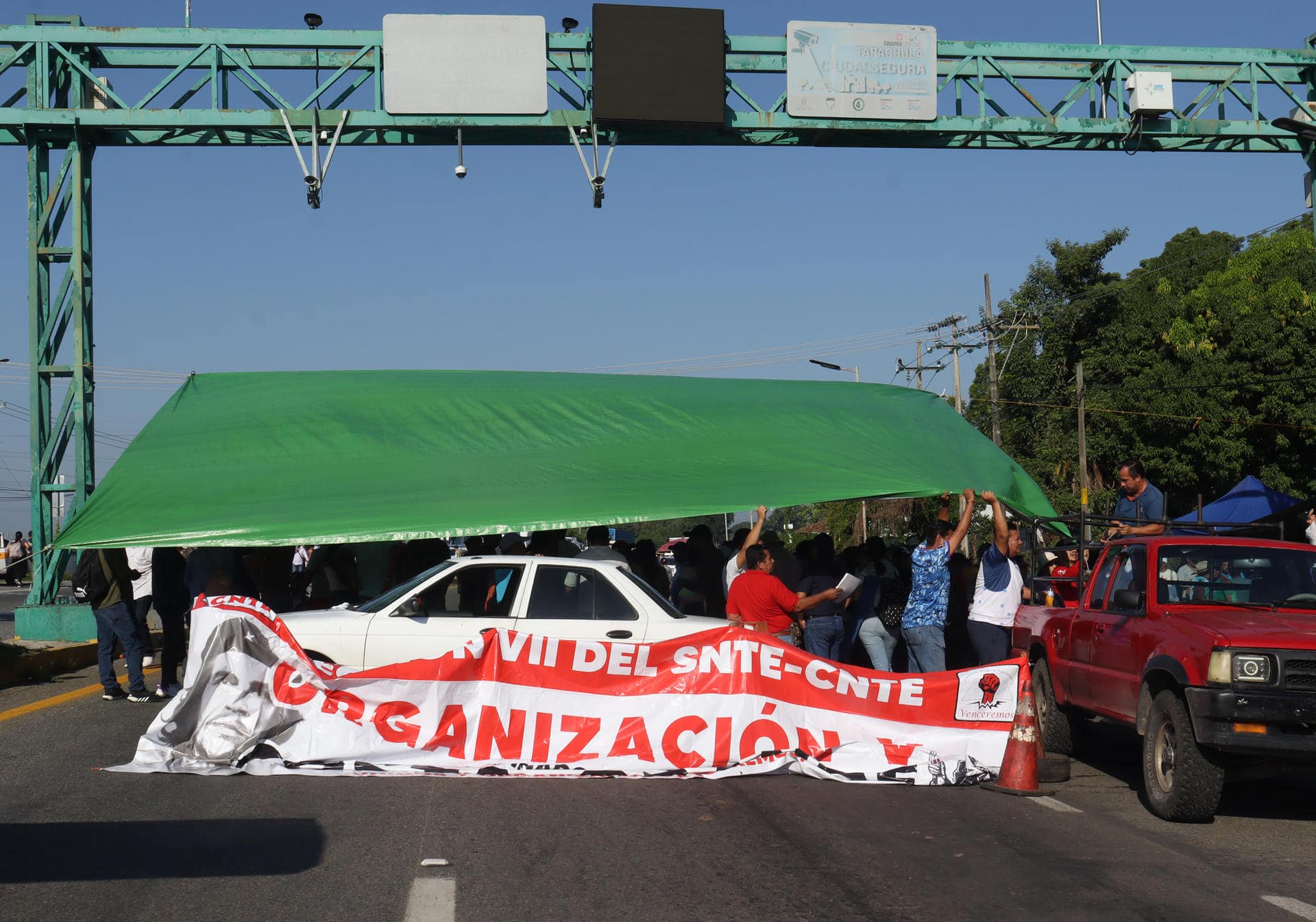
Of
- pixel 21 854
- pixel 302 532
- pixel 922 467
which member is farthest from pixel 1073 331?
pixel 21 854

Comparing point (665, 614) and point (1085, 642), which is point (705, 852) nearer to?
point (665, 614)

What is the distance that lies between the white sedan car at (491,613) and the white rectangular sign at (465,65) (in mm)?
9474

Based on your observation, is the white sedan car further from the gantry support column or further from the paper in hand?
the gantry support column

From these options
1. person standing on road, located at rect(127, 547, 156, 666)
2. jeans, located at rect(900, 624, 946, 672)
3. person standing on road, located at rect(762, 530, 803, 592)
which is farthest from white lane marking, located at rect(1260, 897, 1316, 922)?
person standing on road, located at rect(127, 547, 156, 666)

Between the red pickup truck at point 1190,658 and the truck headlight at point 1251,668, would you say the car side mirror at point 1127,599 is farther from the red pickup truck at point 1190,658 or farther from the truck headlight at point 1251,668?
the truck headlight at point 1251,668

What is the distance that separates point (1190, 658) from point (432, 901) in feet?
16.3

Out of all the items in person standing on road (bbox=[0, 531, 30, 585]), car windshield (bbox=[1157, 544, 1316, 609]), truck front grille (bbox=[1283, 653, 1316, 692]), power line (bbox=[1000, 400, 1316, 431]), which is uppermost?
power line (bbox=[1000, 400, 1316, 431])

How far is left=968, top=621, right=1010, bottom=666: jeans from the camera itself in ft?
35.8

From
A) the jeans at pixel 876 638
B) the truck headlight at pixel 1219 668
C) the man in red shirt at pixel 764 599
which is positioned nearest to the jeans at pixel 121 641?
the man in red shirt at pixel 764 599

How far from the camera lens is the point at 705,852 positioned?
22.3 feet

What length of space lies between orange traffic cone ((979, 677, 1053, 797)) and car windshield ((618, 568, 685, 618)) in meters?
2.69

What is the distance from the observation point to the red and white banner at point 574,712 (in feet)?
30.3

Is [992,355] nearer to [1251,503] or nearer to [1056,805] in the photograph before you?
[1251,503]

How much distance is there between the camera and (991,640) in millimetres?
10922
